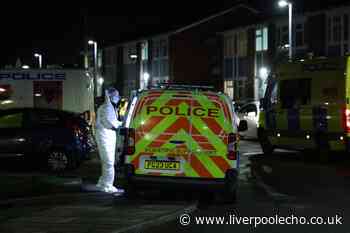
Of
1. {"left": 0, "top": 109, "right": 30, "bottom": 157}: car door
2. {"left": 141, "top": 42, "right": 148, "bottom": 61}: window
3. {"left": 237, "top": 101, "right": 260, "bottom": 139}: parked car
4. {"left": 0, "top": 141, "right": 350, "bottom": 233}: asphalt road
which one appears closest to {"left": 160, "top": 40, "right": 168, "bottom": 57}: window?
{"left": 141, "top": 42, "right": 148, "bottom": 61}: window

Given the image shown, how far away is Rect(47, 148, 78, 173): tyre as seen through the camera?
16.2 metres

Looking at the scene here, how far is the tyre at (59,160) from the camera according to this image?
637 inches

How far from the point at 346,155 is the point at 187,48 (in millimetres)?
40365

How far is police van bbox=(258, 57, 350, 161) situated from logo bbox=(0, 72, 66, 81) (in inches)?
244

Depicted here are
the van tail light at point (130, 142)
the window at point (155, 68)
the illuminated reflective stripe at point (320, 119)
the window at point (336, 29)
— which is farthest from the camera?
the window at point (155, 68)

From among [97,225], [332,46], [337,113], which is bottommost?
[97,225]

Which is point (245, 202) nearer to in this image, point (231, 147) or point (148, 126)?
point (231, 147)

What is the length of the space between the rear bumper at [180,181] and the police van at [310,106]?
741 centimetres

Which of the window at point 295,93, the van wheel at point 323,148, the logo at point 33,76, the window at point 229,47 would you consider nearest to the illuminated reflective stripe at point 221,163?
the van wheel at point 323,148

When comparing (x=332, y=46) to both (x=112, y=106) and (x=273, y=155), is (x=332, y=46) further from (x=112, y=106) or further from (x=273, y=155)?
(x=112, y=106)

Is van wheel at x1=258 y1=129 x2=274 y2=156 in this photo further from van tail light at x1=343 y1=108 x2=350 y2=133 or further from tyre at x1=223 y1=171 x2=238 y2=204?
tyre at x1=223 y1=171 x2=238 y2=204

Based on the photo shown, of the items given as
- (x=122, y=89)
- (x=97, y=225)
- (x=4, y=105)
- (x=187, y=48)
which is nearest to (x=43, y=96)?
(x=4, y=105)

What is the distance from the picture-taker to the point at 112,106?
12.4 meters

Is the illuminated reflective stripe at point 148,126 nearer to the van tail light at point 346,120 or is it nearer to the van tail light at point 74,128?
the van tail light at point 74,128
